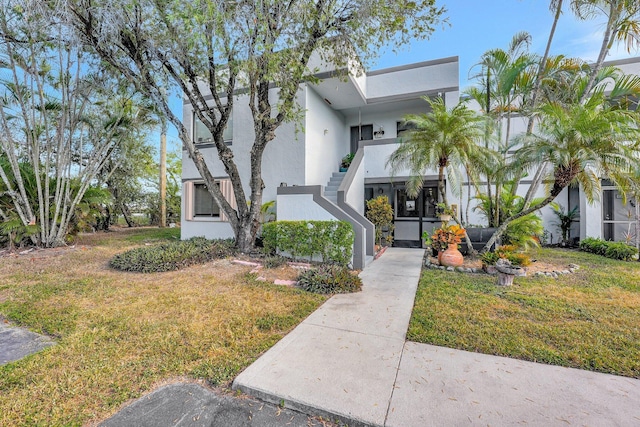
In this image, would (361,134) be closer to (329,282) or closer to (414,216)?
(414,216)

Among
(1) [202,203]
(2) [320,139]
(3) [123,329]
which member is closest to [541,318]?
(3) [123,329]

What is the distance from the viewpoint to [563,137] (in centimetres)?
593

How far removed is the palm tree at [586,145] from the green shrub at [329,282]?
197 inches

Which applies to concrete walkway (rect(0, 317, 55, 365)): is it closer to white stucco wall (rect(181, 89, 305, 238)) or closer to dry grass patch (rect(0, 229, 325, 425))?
dry grass patch (rect(0, 229, 325, 425))

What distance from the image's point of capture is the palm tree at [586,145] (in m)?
5.65

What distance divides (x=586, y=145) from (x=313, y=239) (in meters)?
6.27

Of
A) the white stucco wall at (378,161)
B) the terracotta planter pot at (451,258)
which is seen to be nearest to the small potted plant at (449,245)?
the terracotta planter pot at (451,258)

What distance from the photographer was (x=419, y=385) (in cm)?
255

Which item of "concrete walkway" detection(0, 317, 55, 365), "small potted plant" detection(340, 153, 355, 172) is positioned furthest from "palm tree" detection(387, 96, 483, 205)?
"concrete walkway" detection(0, 317, 55, 365)

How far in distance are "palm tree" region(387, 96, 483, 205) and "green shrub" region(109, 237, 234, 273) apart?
6.08 m

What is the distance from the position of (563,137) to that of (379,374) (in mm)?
6438

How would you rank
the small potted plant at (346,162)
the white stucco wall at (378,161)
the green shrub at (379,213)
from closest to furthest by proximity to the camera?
the green shrub at (379,213) → the white stucco wall at (378,161) → the small potted plant at (346,162)

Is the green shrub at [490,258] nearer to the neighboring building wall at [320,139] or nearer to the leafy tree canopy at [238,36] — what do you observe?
the neighboring building wall at [320,139]

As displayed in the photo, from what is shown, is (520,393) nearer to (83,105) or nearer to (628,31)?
(628,31)
